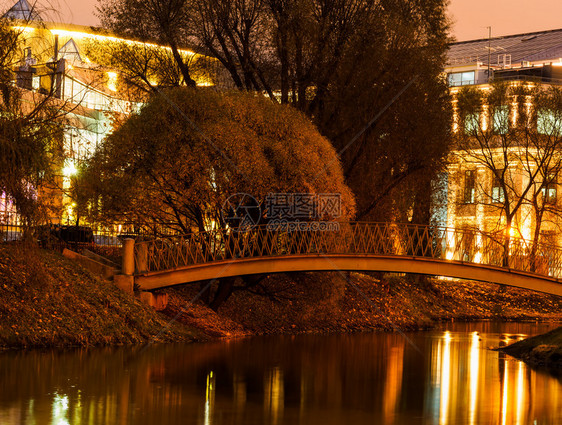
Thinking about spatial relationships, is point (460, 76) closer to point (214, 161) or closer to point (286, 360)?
point (214, 161)

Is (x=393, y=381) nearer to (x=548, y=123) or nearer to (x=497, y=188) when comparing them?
(x=548, y=123)

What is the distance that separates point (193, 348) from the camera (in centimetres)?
2622

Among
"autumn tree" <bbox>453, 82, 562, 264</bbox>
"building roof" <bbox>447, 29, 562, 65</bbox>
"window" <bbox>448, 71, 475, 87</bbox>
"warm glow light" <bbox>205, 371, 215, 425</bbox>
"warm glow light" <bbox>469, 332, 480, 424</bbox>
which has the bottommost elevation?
"warm glow light" <bbox>469, 332, 480, 424</bbox>

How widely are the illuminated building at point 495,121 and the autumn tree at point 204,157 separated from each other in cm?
1630

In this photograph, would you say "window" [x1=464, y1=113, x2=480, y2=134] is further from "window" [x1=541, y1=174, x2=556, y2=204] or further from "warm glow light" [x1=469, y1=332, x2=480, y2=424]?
"warm glow light" [x1=469, y1=332, x2=480, y2=424]

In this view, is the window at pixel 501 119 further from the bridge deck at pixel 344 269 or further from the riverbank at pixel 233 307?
the bridge deck at pixel 344 269

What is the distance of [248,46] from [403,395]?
19.7 metres

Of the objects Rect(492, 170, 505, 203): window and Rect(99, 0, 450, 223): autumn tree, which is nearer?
Rect(99, 0, 450, 223): autumn tree

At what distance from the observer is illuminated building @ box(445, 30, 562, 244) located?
55.3 m

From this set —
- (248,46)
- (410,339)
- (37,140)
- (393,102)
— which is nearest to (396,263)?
(410,339)

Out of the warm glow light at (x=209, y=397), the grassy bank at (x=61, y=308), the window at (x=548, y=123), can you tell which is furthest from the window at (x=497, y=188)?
the warm glow light at (x=209, y=397)

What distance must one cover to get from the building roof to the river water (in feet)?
146

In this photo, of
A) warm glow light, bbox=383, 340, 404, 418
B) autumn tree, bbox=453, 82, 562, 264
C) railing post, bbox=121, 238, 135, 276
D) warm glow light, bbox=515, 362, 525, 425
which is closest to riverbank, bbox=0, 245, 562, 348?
railing post, bbox=121, 238, 135, 276

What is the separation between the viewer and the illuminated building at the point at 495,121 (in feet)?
181
